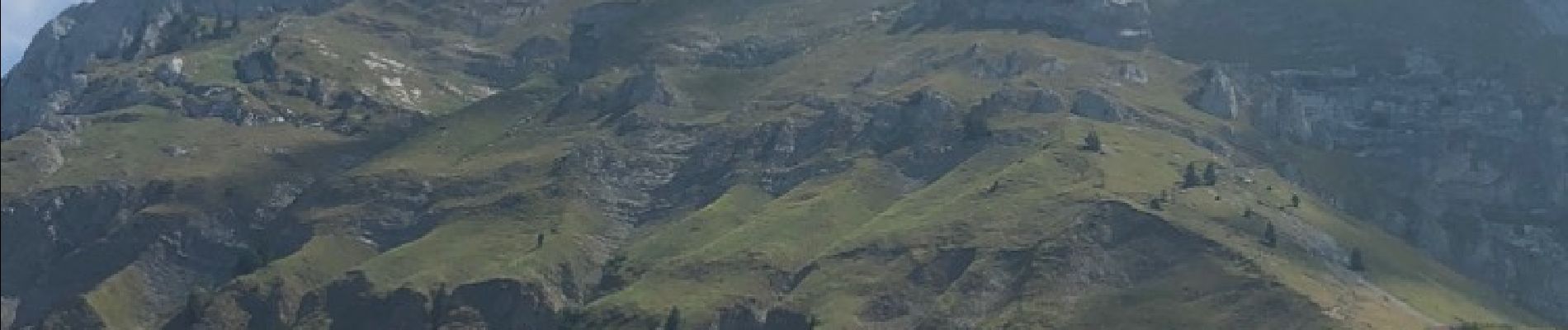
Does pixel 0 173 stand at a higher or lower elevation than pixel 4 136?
higher

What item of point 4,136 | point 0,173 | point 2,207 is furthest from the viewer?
point 4,136

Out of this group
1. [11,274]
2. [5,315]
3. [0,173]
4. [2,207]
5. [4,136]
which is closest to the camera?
[5,315]

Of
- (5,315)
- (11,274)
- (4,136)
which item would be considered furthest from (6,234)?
(4,136)

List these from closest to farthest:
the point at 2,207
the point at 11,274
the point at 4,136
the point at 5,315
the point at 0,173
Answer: the point at 5,315 < the point at 11,274 < the point at 2,207 < the point at 0,173 < the point at 4,136

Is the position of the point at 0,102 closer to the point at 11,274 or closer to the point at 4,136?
the point at 11,274

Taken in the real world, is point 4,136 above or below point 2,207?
below

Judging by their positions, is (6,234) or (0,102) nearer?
(6,234)

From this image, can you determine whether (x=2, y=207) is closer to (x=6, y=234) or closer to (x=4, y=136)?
(x=6, y=234)

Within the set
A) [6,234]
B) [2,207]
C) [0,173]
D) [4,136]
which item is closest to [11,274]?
[6,234]

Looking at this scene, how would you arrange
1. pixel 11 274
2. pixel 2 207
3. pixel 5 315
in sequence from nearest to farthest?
1. pixel 5 315
2. pixel 11 274
3. pixel 2 207

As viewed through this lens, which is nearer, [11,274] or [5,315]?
[5,315]
